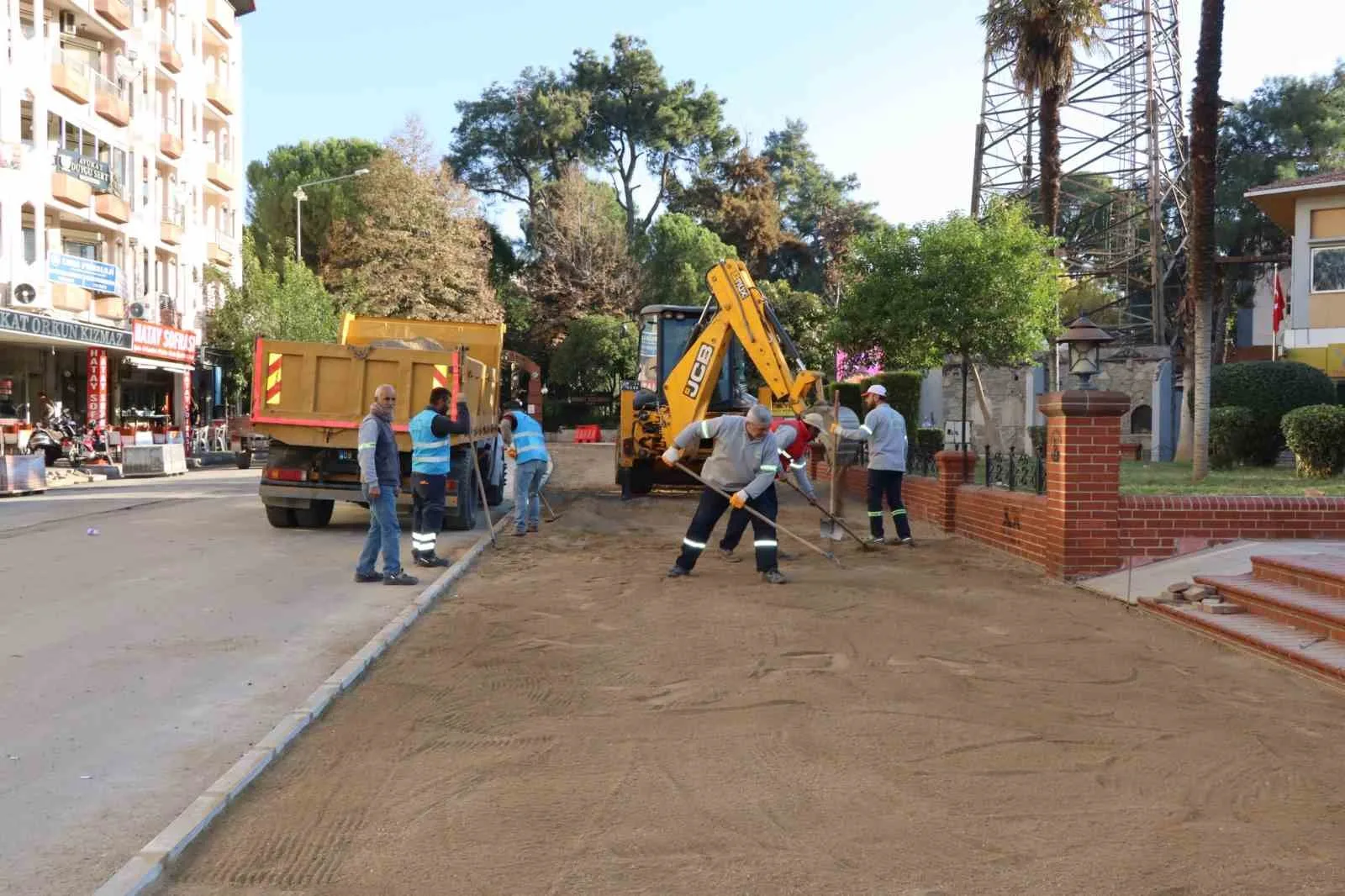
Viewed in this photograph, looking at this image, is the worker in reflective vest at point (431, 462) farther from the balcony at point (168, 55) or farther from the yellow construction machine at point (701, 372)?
the balcony at point (168, 55)

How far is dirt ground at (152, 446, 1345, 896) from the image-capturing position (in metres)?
4.23

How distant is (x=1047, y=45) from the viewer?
26.2 metres

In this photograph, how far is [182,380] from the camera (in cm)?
4297

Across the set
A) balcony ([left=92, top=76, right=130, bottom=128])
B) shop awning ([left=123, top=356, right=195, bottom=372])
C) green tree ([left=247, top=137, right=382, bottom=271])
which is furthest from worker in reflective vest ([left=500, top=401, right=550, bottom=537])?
green tree ([left=247, top=137, right=382, bottom=271])

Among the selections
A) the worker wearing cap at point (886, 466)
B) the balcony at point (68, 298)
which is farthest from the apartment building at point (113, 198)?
the worker wearing cap at point (886, 466)

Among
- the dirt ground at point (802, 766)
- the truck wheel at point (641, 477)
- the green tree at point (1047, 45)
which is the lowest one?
the dirt ground at point (802, 766)

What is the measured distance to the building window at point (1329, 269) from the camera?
26.0m

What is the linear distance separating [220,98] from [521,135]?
15.0m

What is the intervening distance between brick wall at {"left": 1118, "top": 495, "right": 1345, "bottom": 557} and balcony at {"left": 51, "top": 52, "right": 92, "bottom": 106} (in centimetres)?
3089

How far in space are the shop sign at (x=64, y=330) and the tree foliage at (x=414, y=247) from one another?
46.5 feet

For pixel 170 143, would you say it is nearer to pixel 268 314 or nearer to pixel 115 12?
pixel 115 12

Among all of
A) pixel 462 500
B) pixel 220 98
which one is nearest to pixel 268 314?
pixel 220 98

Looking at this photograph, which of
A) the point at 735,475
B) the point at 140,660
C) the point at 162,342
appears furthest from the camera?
the point at 162,342

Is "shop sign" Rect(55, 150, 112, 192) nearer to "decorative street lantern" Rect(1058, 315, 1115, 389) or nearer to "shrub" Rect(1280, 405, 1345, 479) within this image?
"decorative street lantern" Rect(1058, 315, 1115, 389)
